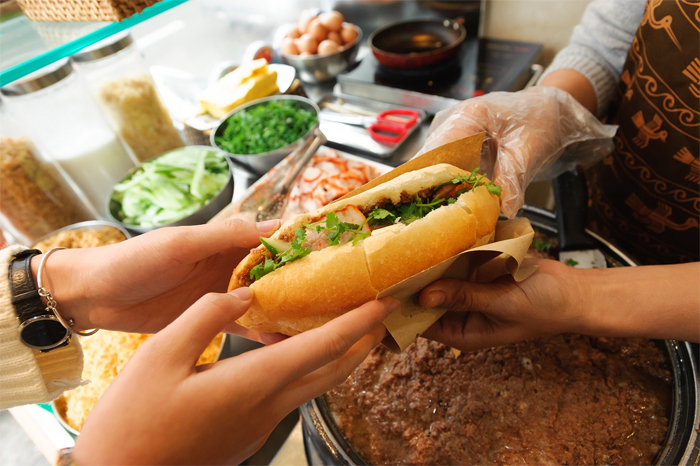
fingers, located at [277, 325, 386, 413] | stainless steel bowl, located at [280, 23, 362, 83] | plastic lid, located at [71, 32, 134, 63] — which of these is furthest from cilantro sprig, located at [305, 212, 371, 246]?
stainless steel bowl, located at [280, 23, 362, 83]

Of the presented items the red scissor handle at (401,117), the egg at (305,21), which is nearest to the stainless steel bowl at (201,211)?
the red scissor handle at (401,117)

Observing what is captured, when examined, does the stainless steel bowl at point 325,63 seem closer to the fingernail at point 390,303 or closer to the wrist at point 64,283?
the wrist at point 64,283

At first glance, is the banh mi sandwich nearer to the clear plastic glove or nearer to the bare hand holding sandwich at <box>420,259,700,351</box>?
the bare hand holding sandwich at <box>420,259,700,351</box>

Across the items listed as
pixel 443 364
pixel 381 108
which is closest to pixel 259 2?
pixel 381 108

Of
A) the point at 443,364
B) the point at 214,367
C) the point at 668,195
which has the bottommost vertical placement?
the point at 443,364

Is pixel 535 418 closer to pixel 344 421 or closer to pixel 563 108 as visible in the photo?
pixel 344 421

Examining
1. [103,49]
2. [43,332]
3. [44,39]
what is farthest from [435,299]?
[103,49]

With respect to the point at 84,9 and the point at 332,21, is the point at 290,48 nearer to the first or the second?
the point at 332,21
